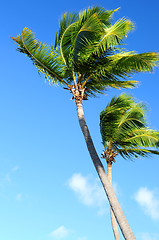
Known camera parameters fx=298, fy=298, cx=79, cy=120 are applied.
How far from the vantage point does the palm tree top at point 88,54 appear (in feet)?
32.9

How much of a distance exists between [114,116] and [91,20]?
140 inches

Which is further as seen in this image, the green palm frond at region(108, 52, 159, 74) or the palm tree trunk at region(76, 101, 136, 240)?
the green palm frond at region(108, 52, 159, 74)

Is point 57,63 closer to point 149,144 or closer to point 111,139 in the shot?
point 111,139

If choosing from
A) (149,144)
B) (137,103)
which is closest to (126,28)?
(137,103)

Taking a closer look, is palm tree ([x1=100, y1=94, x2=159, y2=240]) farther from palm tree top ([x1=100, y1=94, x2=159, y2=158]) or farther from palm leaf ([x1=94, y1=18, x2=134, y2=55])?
palm leaf ([x1=94, y1=18, x2=134, y2=55])

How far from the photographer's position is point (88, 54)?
35.0 ft

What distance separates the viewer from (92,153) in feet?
32.4

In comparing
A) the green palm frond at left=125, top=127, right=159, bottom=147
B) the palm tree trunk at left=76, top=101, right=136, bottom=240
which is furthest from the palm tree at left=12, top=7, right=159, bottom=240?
the green palm frond at left=125, top=127, right=159, bottom=147

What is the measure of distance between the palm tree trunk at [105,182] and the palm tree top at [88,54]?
110 centimetres

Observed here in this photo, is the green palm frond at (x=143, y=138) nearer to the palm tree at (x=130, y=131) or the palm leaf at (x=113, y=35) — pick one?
the palm tree at (x=130, y=131)

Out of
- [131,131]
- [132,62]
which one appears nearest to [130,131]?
[131,131]

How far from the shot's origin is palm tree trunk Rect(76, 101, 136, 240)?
8.33 m

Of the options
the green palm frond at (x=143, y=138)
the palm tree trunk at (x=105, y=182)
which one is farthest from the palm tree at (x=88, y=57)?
the green palm frond at (x=143, y=138)

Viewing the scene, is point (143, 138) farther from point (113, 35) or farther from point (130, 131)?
point (113, 35)
